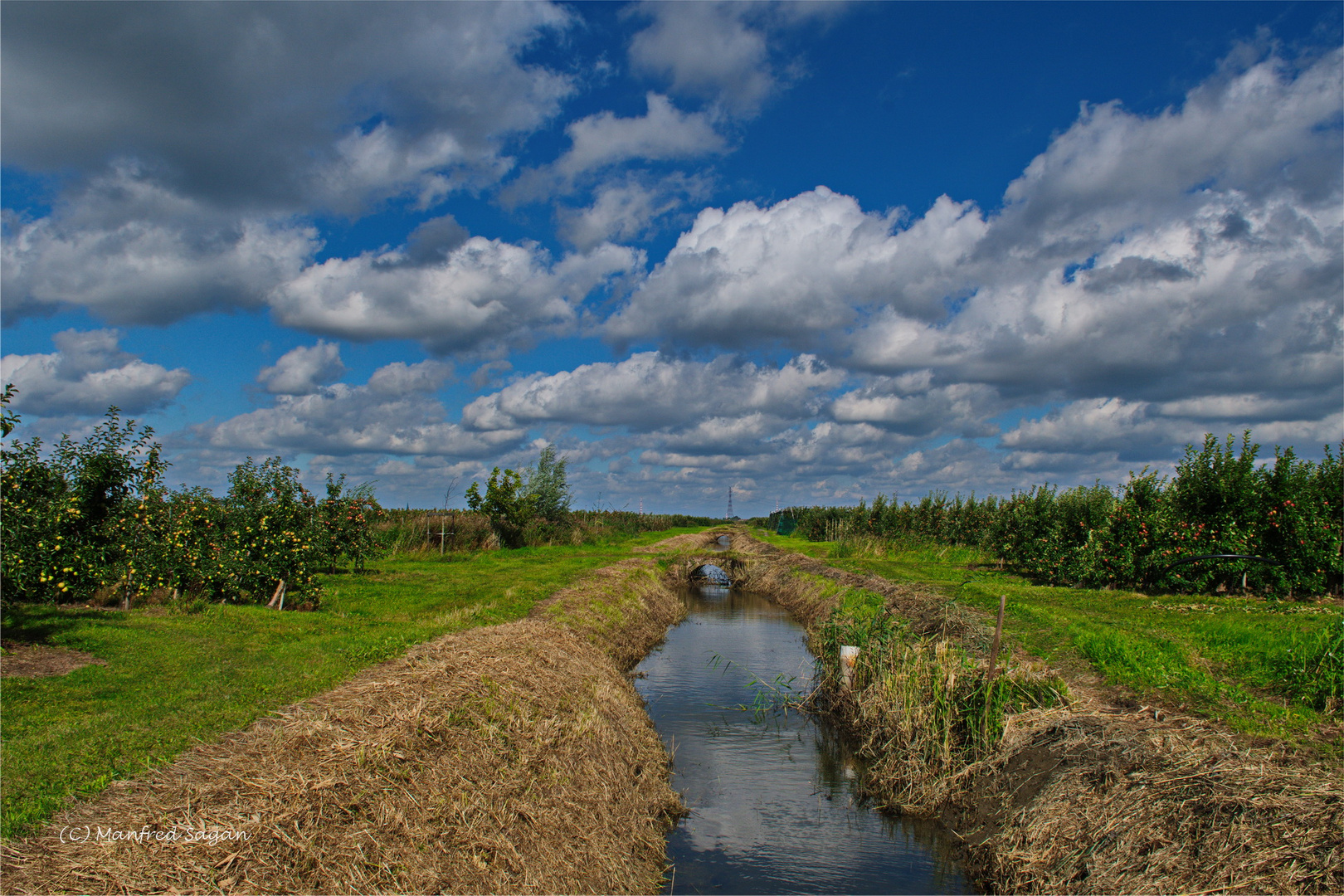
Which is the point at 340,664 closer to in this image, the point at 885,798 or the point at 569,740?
the point at 569,740

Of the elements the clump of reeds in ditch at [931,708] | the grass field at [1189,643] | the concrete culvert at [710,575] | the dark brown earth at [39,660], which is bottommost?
the concrete culvert at [710,575]

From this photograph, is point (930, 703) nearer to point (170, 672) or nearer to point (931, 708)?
point (931, 708)

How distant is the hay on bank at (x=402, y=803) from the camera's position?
4566mm

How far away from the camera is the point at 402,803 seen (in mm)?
5688

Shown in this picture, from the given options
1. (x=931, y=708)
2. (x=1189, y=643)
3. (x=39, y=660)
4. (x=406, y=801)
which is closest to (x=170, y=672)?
(x=39, y=660)

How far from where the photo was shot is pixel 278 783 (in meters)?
5.30

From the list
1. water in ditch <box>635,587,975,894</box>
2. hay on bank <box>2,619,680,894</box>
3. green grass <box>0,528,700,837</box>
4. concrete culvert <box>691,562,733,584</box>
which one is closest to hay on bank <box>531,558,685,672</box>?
green grass <box>0,528,700,837</box>

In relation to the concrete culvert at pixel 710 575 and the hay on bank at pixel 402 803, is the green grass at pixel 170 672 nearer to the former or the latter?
the hay on bank at pixel 402 803

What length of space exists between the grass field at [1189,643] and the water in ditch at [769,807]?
3.57 meters

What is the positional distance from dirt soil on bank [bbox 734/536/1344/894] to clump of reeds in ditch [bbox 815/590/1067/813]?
0.09m

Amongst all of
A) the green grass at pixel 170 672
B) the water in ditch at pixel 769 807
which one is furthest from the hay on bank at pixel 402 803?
the water in ditch at pixel 769 807

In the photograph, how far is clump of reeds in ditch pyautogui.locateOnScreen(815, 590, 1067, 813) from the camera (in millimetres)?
9398

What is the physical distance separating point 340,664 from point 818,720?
27.1 ft

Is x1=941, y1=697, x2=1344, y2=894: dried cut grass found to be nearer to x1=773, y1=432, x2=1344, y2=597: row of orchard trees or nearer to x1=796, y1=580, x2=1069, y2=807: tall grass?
x1=796, y1=580, x2=1069, y2=807: tall grass
